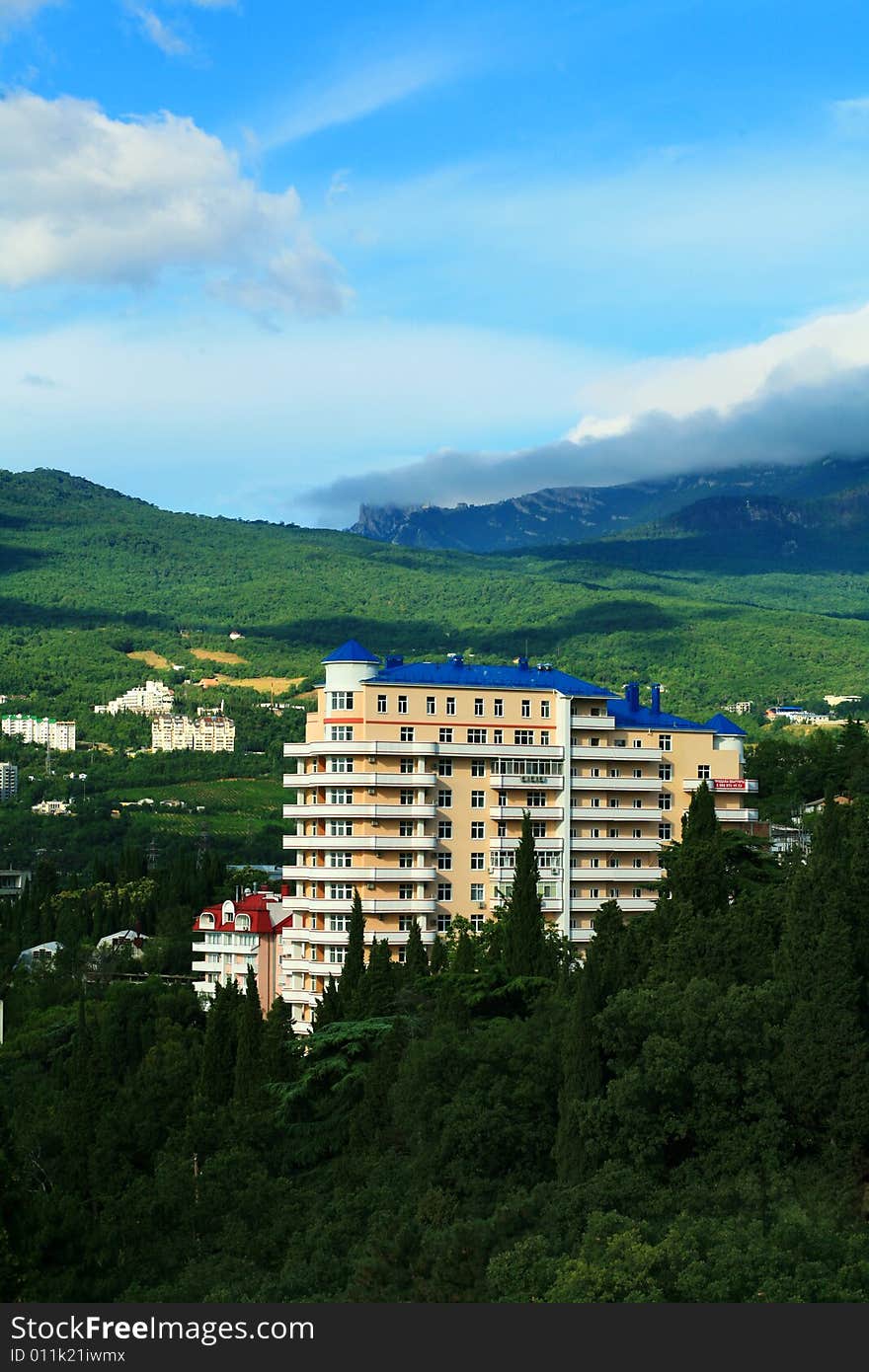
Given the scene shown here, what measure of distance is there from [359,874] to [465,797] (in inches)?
260

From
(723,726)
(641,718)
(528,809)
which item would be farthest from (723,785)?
(528,809)

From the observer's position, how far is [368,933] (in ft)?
269

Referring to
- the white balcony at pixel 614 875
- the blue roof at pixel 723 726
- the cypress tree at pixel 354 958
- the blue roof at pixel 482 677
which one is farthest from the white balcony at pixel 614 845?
the cypress tree at pixel 354 958

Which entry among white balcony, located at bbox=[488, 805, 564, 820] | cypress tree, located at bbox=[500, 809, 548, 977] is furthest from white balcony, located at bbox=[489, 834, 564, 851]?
cypress tree, located at bbox=[500, 809, 548, 977]

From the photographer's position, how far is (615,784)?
293 feet

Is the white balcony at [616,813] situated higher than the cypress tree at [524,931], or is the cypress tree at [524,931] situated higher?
the white balcony at [616,813]

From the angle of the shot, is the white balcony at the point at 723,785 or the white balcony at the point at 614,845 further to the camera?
the white balcony at the point at 723,785

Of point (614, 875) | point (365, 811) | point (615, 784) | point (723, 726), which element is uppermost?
point (723, 726)

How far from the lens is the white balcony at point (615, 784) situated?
291 feet

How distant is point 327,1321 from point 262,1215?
78.6 feet

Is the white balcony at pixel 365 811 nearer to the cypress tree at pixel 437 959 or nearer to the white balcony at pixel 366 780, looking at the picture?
the white balcony at pixel 366 780

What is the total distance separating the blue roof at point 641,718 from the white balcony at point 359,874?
13.4 meters

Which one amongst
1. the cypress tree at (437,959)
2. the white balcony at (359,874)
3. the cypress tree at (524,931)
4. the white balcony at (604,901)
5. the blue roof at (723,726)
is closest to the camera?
the cypress tree at (524,931)

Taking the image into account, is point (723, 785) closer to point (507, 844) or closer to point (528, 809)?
point (528, 809)
